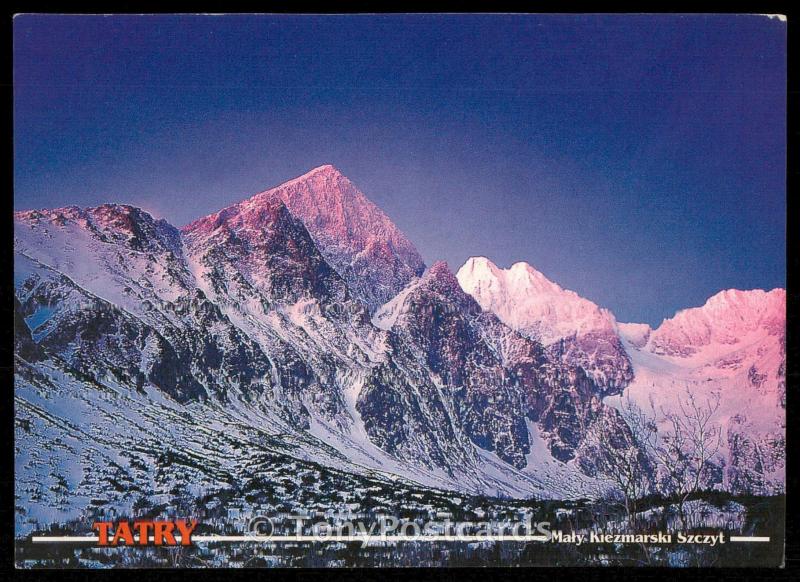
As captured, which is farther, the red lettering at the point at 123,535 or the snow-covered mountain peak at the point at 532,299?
the snow-covered mountain peak at the point at 532,299

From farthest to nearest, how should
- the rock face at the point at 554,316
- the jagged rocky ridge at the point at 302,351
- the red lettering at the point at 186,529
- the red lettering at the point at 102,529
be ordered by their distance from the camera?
the rock face at the point at 554,316, the jagged rocky ridge at the point at 302,351, the red lettering at the point at 186,529, the red lettering at the point at 102,529

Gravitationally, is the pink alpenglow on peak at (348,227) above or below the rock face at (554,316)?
above

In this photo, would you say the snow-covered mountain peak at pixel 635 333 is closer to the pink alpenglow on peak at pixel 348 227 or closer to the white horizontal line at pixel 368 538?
the pink alpenglow on peak at pixel 348 227

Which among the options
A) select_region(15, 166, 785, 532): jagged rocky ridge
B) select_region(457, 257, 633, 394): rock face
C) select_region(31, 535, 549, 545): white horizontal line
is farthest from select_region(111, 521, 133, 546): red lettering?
select_region(457, 257, 633, 394): rock face

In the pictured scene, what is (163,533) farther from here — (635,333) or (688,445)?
(688,445)

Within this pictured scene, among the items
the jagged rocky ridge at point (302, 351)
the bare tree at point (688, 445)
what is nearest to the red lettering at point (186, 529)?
the jagged rocky ridge at point (302, 351)
